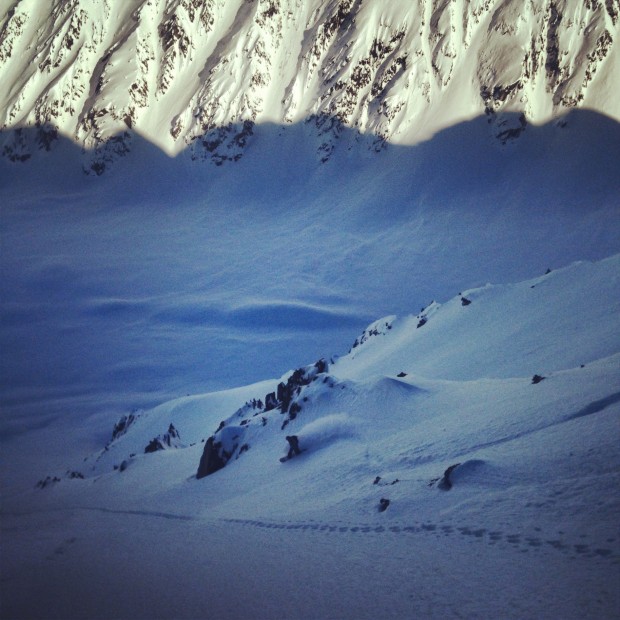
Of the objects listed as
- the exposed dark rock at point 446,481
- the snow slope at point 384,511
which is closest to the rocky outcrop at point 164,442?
the snow slope at point 384,511

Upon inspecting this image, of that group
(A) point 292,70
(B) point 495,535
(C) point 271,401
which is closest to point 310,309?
(C) point 271,401

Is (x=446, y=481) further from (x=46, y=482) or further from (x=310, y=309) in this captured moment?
(x=310, y=309)

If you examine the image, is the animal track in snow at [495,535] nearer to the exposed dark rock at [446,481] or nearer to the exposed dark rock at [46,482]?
the exposed dark rock at [446,481]

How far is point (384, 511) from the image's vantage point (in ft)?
17.7

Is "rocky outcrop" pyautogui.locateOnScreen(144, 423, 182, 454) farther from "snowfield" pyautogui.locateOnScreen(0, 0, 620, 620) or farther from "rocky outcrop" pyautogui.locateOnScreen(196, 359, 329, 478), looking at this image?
"rocky outcrop" pyautogui.locateOnScreen(196, 359, 329, 478)

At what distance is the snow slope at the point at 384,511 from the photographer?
3.87m

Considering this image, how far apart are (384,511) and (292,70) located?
193ft

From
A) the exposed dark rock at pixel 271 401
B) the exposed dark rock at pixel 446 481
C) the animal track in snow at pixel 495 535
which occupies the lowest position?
the animal track in snow at pixel 495 535

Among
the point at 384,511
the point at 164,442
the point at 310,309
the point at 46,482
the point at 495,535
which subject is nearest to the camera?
the point at 495,535

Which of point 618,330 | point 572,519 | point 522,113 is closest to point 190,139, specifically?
point 522,113

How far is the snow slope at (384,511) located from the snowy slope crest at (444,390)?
1.9 inches

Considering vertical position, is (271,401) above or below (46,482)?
above

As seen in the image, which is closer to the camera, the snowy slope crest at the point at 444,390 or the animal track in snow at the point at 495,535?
the animal track in snow at the point at 495,535

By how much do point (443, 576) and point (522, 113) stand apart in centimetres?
4832
